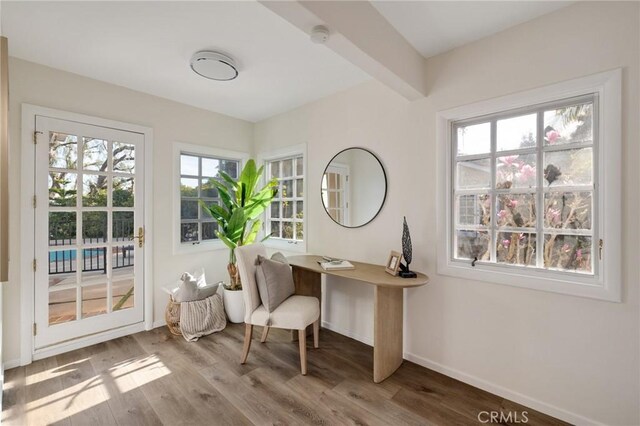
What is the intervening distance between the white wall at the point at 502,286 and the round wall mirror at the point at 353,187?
3.5 inches

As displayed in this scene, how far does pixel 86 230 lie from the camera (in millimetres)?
2688

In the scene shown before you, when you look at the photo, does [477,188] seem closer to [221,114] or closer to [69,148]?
[221,114]

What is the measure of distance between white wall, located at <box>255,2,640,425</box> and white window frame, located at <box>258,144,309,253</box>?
1.60 feet

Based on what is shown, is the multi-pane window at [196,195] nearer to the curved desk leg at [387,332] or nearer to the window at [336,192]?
the window at [336,192]

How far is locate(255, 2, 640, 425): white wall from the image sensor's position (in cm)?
156

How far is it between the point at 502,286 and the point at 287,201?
8.24ft

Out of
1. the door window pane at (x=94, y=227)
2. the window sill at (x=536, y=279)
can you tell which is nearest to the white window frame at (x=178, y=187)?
the door window pane at (x=94, y=227)

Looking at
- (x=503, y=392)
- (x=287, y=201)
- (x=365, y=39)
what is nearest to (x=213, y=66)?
(x=365, y=39)

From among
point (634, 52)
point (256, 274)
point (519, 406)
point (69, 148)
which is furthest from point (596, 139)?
point (69, 148)

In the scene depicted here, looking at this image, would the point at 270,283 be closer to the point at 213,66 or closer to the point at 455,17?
the point at 213,66

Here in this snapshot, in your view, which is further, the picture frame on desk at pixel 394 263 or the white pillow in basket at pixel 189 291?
the white pillow in basket at pixel 189 291

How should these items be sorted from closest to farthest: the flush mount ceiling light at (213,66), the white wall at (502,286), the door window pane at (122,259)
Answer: the white wall at (502,286), the flush mount ceiling light at (213,66), the door window pane at (122,259)

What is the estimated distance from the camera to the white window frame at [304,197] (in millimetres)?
3338

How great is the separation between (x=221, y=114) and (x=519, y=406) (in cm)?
413
